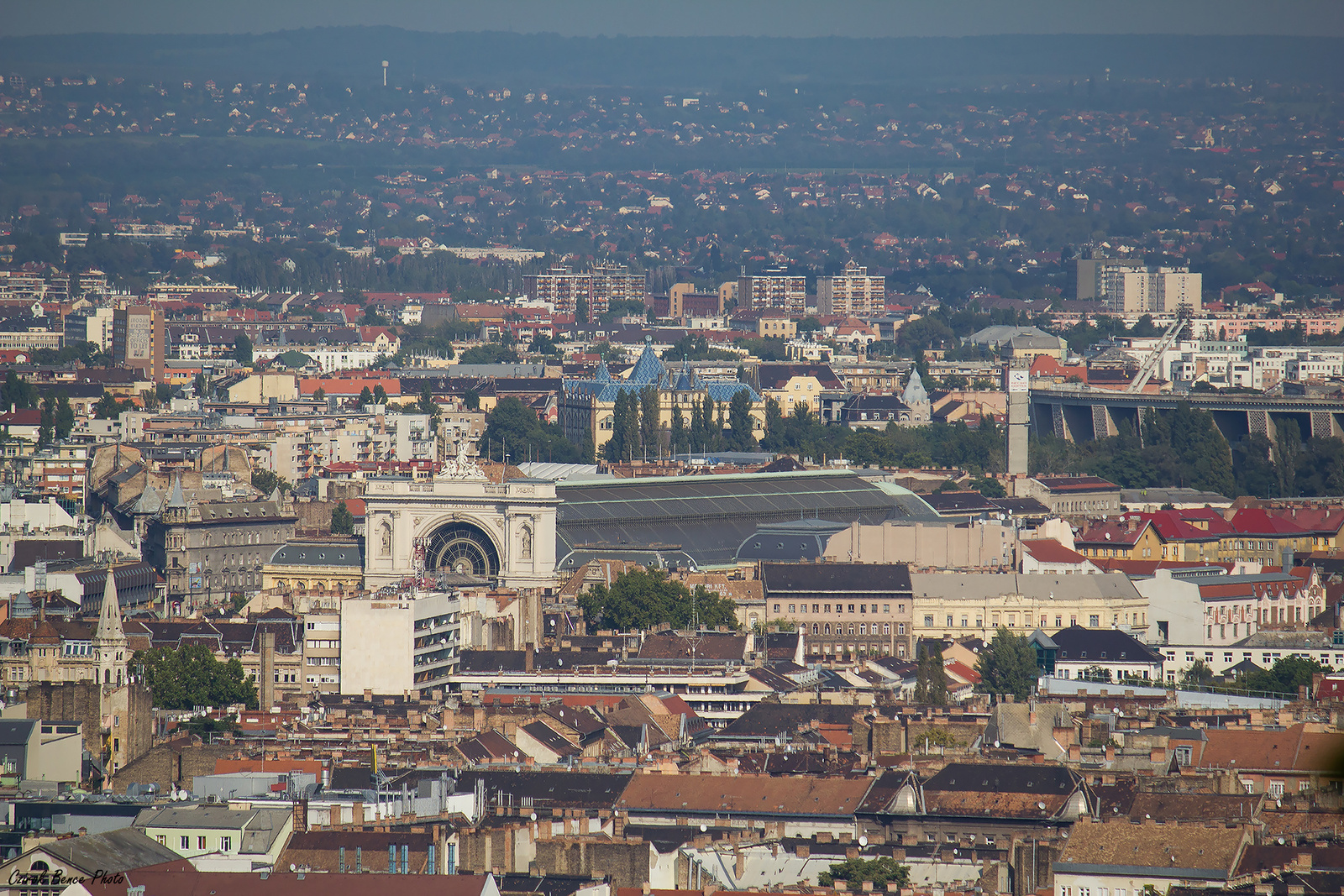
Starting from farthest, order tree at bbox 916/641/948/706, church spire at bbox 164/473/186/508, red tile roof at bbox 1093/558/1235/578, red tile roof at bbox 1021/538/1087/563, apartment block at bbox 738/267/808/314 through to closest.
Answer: apartment block at bbox 738/267/808/314 → church spire at bbox 164/473/186/508 → red tile roof at bbox 1093/558/1235/578 → red tile roof at bbox 1021/538/1087/563 → tree at bbox 916/641/948/706

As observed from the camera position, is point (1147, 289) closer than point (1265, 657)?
No

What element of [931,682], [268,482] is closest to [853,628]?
[931,682]

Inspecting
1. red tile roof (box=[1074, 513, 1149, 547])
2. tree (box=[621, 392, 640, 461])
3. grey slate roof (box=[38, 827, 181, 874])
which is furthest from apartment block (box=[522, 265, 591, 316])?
grey slate roof (box=[38, 827, 181, 874])

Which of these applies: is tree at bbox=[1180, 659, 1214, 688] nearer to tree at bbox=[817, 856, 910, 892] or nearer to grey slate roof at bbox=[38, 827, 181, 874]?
tree at bbox=[817, 856, 910, 892]

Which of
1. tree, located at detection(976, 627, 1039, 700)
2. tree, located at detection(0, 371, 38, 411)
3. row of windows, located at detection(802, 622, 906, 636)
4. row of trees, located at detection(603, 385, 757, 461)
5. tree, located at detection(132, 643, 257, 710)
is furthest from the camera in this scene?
tree, located at detection(0, 371, 38, 411)

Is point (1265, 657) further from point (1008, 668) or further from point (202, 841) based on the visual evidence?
point (202, 841)

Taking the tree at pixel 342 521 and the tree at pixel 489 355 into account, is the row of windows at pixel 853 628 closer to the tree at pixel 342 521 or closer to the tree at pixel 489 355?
the tree at pixel 342 521

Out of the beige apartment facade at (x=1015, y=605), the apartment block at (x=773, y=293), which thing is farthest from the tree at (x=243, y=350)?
the beige apartment facade at (x=1015, y=605)
